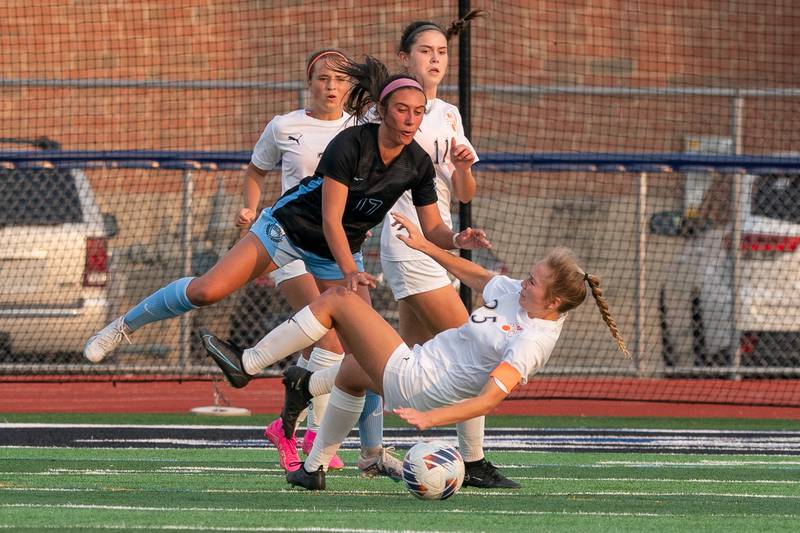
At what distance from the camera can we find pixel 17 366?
12742mm

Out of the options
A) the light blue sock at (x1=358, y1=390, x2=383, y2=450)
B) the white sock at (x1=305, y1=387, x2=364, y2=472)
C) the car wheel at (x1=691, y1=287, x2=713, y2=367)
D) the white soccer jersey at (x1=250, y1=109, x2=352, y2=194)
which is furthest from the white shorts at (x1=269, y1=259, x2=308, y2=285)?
the car wheel at (x1=691, y1=287, x2=713, y2=367)

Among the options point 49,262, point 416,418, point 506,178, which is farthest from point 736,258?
point 416,418

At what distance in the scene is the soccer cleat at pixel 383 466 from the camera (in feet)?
23.5

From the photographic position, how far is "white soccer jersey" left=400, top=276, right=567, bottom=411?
6188 millimetres

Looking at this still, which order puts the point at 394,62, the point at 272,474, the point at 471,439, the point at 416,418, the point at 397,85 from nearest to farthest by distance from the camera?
1. the point at 416,418
2. the point at 397,85
3. the point at 471,439
4. the point at 272,474
5. the point at 394,62

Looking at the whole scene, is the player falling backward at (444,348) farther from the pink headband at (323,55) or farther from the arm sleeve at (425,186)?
the pink headband at (323,55)

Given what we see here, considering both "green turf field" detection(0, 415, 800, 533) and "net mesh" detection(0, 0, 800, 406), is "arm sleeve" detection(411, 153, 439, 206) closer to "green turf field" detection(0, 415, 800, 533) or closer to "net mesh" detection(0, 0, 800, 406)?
"green turf field" detection(0, 415, 800, 533)

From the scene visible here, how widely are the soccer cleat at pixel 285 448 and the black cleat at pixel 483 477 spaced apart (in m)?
0.85

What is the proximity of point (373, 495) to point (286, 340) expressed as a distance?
0.79 m

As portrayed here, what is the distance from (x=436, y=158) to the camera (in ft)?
25.4

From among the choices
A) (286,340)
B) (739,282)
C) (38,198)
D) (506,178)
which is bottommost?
(739,282)

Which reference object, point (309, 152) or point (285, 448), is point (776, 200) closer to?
point (309, 152)

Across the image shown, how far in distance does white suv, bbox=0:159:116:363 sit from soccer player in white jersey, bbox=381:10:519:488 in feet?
19.8

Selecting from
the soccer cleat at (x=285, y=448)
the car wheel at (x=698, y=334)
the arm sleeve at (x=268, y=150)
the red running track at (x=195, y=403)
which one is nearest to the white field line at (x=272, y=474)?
the soccer cleat at (x=285, y=448)
